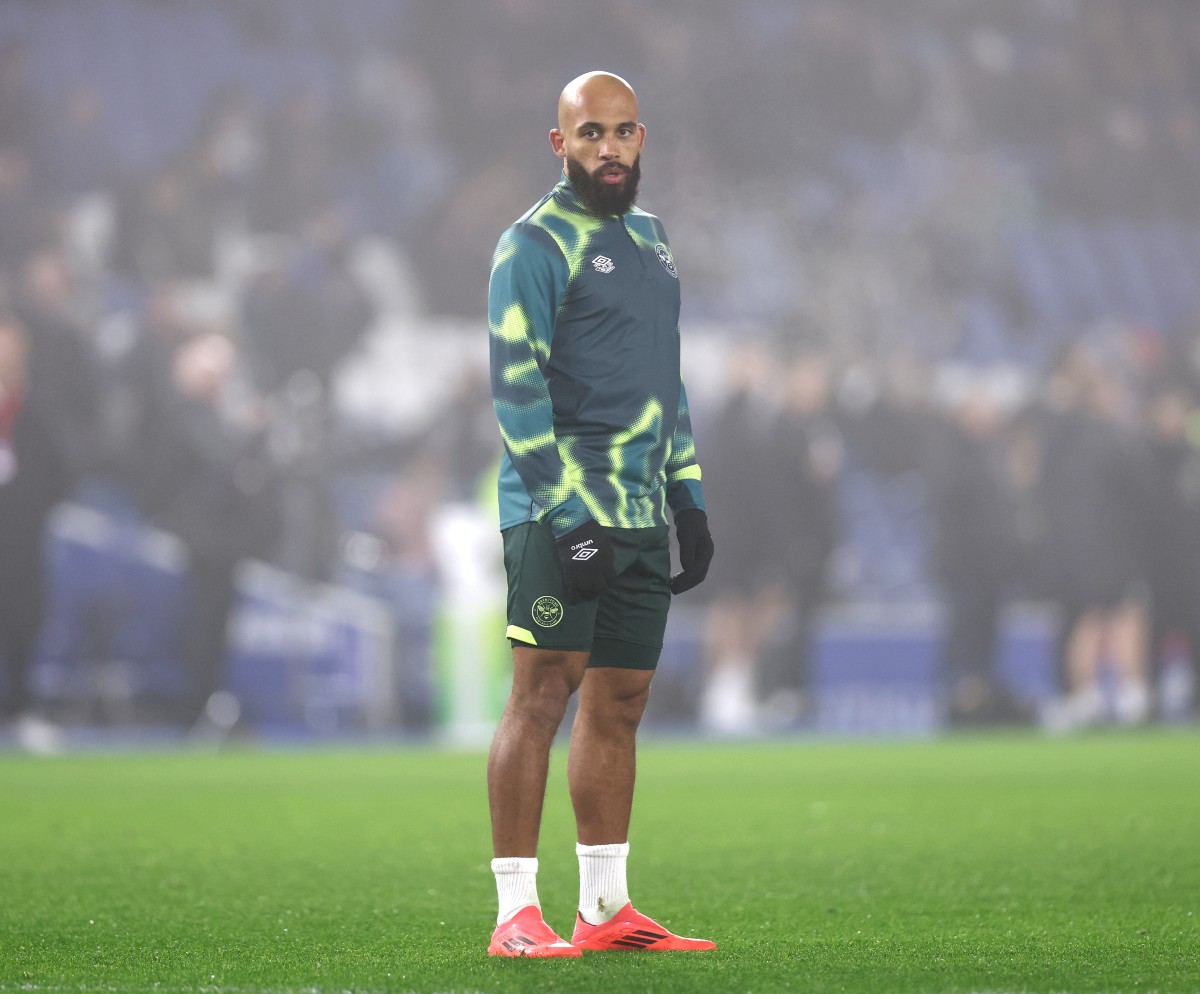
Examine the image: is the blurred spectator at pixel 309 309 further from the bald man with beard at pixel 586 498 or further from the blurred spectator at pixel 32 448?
the bald man with beard at pixel 586 498

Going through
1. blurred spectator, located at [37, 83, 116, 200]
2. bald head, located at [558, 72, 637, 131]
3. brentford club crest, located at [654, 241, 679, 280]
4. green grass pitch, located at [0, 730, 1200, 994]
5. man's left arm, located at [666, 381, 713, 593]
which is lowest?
green grass pitch, located at [0, 730, 1200, 994]

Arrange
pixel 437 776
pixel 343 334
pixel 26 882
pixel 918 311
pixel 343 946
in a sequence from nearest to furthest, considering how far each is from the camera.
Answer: pixel 343 946 < pixel 26 882 < pixel 437 776 < pixel 343 334 < pixel 918 311

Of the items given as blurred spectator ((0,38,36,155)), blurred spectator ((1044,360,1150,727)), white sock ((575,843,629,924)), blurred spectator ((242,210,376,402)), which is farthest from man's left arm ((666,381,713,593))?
blurred spectator ((1044,360,1150,727))

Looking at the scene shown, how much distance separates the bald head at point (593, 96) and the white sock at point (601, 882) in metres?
1.45

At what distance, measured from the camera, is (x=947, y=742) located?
12.3 meters

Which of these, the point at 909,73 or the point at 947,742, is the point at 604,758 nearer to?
the point at 947,742

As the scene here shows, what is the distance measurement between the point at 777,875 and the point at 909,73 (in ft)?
38.0

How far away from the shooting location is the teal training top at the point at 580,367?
3361 mm

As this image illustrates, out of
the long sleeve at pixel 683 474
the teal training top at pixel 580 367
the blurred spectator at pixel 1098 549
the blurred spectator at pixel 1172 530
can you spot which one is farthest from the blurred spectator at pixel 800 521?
the teal training top at pixel 580 367

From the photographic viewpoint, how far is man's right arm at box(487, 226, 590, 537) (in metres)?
3.35

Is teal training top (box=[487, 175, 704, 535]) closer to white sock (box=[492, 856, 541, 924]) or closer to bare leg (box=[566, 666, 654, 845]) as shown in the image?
bare leg (box=[566, 666, 654, 845])

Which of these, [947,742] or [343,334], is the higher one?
[343,334]

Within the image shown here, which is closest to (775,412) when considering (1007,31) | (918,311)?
(918,311)

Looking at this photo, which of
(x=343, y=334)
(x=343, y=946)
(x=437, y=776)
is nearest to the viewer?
(x=343, y=946)
